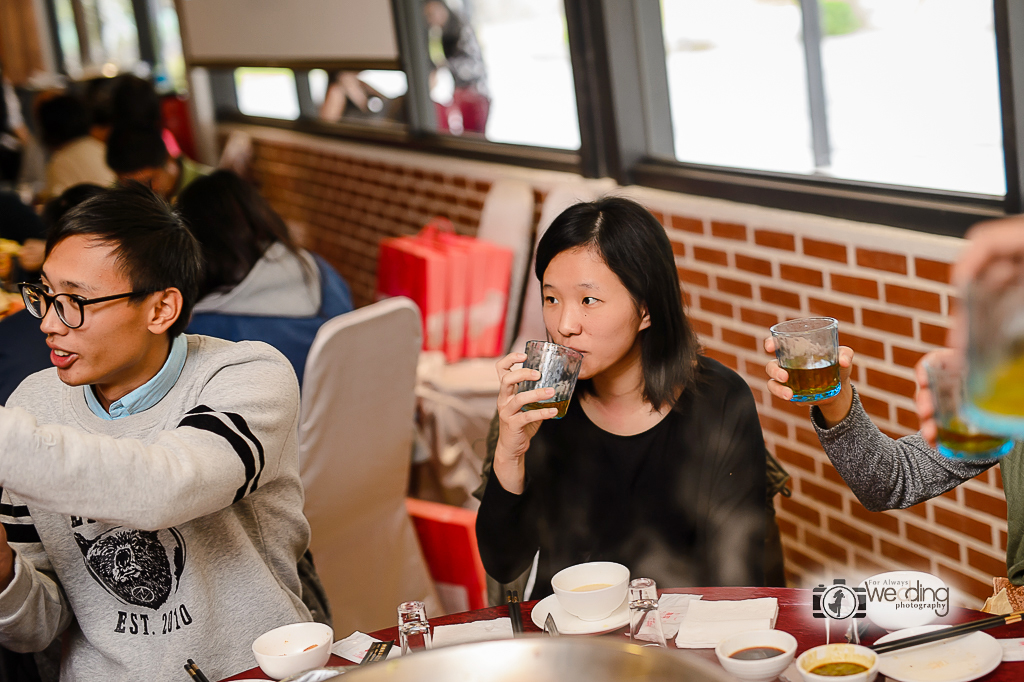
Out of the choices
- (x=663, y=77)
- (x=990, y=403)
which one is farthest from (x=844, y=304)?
(x=990, y=403)

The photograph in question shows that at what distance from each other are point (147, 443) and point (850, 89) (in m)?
2.00

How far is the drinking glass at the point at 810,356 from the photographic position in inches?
54.9

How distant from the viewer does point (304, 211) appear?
6.12 m

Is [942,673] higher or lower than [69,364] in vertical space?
lower

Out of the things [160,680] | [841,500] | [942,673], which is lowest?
[841,500]

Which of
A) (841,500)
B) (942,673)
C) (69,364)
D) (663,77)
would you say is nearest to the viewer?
(942,673)

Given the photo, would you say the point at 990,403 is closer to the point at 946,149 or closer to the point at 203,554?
the point at 203,554

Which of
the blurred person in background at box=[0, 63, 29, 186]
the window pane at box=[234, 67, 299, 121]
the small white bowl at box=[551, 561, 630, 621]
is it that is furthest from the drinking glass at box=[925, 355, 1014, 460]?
the blurred person in background at box=[0, 63, 29, 186]

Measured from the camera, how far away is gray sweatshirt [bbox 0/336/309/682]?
1500 mm

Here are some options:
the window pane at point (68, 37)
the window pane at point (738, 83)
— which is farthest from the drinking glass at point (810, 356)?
the window pane at point (68, 37)

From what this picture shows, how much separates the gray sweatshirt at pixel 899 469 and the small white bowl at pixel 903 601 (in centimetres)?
30

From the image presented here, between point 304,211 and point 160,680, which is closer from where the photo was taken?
point 160,680

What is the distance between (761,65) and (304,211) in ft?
12.3

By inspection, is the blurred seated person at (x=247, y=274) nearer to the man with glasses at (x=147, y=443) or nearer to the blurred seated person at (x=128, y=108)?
the man with glasses at (x=147, y=443)
